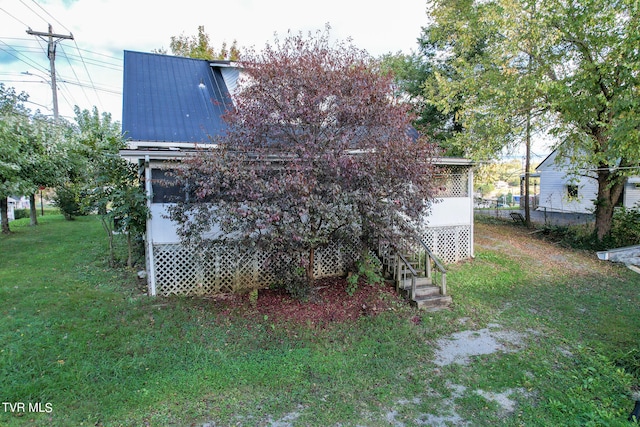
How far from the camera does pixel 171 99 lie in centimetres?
1071

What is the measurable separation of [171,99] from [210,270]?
654cm

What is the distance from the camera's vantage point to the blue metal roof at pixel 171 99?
30.6ft

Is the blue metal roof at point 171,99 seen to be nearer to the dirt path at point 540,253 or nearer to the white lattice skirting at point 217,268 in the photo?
the white lattice skirting at point 217,268

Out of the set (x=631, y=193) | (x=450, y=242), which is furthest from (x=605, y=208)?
(x=631, y=193)

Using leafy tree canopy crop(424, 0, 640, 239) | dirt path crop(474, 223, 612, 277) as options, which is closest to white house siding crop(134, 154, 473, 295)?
dirt path crop(474, 223, 612, 277)

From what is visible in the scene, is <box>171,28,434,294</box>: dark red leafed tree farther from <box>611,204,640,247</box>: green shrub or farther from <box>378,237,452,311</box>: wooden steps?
<box>611,204,640,247</box>: green shrub

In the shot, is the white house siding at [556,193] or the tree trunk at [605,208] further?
the white house siding at [556,193]

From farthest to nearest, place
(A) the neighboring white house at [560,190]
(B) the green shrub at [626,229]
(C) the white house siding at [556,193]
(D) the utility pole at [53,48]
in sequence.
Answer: (C) the white house siding at [556,193] → (A) the neighboring white house at [560,190] → (D) the utility pole at [53,48] → (B) the green shrub at [626,229]

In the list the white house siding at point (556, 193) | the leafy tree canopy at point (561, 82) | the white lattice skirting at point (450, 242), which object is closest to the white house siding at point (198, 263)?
the white lattice skirting at point (450, 242)

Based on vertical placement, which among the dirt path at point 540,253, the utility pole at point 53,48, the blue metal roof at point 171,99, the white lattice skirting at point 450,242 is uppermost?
the utility pole at point 53,48

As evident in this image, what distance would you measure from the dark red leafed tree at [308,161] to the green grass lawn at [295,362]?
1545 mm

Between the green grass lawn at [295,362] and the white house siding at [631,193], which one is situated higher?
the white house siding at [631,193]

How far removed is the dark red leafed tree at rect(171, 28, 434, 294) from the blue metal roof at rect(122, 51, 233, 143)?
2962 millimetres

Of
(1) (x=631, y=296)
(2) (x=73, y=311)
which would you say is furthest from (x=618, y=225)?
(2) (x=73, y=311)
